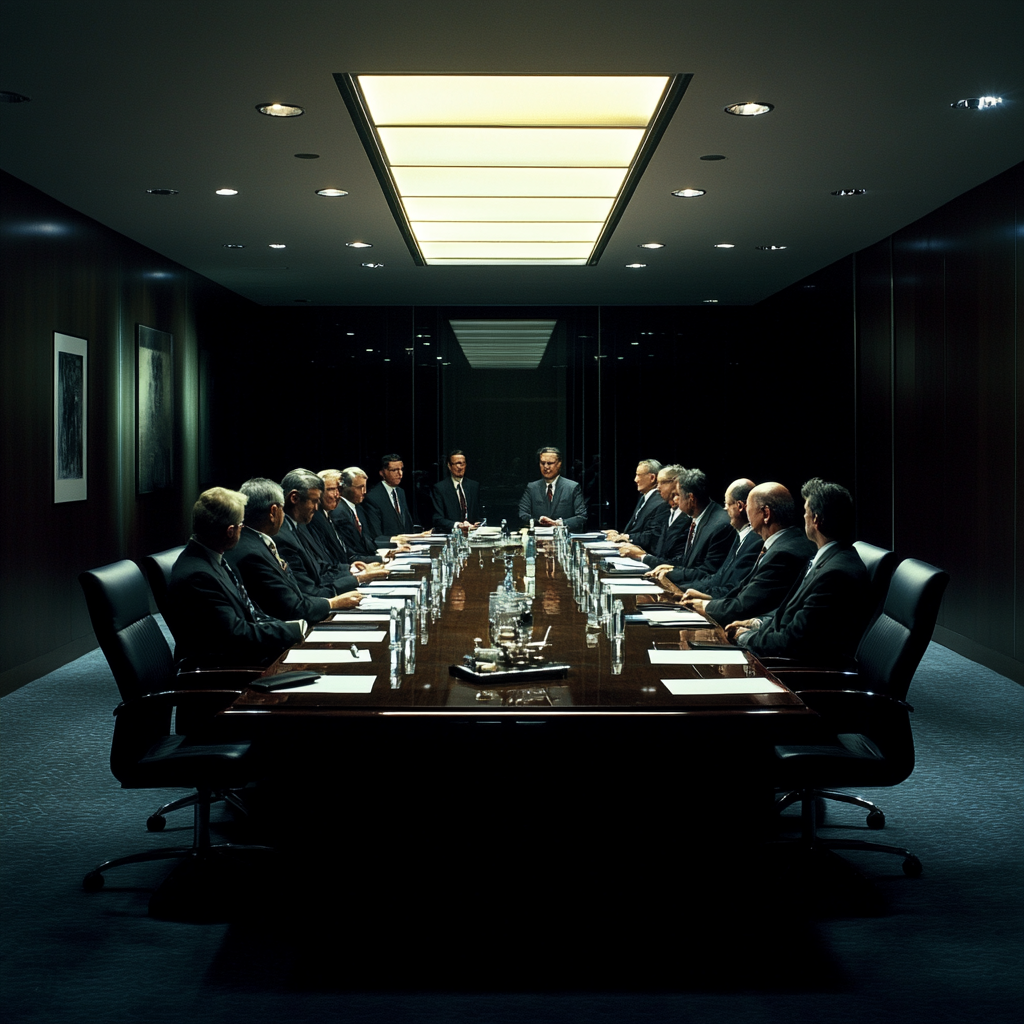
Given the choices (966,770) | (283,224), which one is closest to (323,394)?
(283,224)

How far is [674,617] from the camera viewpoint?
455cm

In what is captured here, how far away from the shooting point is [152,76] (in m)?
5.12

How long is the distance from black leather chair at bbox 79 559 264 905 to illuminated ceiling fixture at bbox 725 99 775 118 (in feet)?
12.4

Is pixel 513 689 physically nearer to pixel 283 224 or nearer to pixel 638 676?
pixel 638 676

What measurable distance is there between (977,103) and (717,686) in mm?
3921

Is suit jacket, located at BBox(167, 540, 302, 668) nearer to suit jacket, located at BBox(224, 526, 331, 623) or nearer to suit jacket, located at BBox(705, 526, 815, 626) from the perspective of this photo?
suit jacket, located at BBox(224, 526, 331, 623)

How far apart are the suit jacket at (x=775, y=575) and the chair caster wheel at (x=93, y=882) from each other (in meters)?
2.76

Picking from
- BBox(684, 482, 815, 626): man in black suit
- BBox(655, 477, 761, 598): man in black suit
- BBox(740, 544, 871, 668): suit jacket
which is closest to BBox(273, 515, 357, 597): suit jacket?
BBox(655, 477, 761, 598): man in black suit

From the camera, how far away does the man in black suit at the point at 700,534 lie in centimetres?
648

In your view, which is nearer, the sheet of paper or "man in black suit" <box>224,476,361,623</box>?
the sheet of paper

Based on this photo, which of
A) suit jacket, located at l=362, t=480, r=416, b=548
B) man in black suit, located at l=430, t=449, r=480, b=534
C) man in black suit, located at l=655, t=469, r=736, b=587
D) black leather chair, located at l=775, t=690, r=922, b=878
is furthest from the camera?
man in black suit, located at l=430, t=449, r=480, b=534

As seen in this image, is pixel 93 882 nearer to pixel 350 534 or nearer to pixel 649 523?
pixel 350 534

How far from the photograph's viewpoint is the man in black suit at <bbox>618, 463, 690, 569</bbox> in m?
7.47

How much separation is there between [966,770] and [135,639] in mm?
3801
